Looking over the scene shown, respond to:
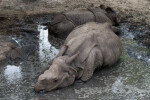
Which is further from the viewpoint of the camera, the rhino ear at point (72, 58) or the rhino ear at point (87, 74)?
the rhino ear at point (87, 74)

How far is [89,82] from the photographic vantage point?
22.7ft

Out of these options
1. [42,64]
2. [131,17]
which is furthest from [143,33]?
[42,64]

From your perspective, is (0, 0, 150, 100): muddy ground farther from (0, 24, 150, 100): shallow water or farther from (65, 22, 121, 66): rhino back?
(65, 22, 121, 66): rhino back

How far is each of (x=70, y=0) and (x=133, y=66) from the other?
21.1 feet

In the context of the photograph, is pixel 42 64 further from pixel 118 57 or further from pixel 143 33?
pixel 143 33

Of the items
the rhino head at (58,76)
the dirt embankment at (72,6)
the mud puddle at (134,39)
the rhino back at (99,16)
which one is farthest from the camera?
the dirt embankment at (72,6)

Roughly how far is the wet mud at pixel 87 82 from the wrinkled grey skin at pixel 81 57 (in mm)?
182

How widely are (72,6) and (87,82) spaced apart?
6156 millimetres

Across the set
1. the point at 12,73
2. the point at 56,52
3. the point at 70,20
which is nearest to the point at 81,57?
the point at 56,52

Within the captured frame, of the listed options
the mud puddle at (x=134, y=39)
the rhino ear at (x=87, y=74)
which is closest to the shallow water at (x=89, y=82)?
the rhino ear at (x=87, y=74)

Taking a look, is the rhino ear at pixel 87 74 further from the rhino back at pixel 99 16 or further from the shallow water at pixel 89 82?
the rhino back at pixel 99 16

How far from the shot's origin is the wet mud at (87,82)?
6379 millimetres

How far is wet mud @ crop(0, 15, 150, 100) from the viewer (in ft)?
20.9

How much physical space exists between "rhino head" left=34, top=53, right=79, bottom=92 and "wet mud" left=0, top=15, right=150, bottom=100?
125mm
